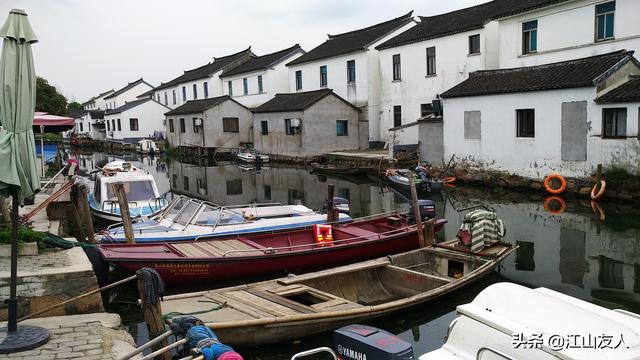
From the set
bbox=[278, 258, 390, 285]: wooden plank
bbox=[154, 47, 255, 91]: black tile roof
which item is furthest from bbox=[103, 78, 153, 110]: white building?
bbox=[278, 258, 390, 285]: wooden plank

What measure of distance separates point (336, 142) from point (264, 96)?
1299cm

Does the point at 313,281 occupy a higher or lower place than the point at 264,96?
lower

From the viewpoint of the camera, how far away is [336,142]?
35906 millimetres

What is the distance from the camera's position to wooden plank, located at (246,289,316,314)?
26.1ft

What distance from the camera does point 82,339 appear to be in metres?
6.09

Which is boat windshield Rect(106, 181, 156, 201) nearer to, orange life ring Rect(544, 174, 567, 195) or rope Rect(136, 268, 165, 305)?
rope Rect(136, 268, 165, 305)

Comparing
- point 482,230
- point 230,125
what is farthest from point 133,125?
point 482,230

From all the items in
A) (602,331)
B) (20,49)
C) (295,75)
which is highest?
(295,75)

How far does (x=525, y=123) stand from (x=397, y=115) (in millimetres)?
12618

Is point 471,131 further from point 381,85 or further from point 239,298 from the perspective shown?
point 239,298

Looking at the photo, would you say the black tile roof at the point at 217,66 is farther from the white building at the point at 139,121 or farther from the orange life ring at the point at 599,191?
the orange life ring at the point at 599,191

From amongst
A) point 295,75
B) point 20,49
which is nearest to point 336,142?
point 295,75

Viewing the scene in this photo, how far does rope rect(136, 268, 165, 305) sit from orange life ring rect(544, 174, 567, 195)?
1760cm

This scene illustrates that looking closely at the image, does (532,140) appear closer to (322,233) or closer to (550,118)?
(550,118)
